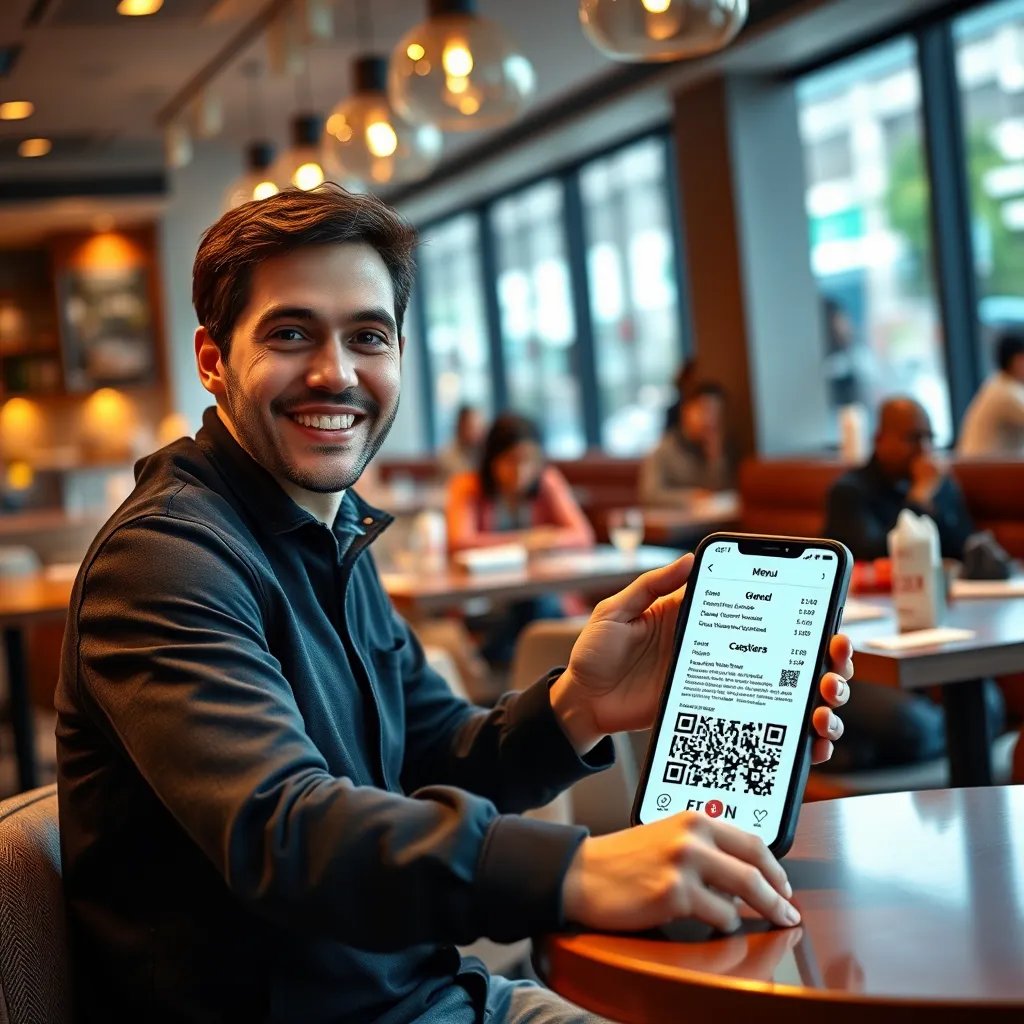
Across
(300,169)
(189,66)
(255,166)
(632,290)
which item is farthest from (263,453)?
(632,290)

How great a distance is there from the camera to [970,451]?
649 cm

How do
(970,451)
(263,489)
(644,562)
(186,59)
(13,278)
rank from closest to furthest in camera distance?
(263,489)
(644,562)
(970,451)
(186,59)
(13,278)

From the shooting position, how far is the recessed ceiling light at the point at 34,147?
1021 cm

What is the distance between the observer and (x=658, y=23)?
2.73m

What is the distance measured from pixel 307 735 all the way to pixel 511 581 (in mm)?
3014

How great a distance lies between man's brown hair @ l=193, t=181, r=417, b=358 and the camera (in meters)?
1.36


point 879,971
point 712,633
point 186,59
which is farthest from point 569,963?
point 186,59

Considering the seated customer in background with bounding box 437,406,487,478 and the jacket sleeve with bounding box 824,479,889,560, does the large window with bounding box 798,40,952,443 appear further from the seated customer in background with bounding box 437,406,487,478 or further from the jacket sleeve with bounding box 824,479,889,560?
the jacket sleeve with bounding box 824,479,889,560

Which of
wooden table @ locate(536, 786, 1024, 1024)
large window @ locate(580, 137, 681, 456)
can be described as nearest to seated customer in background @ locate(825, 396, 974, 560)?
wooden table @ locate(536, 786, 1024, 1024)

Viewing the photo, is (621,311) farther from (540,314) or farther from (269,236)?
(269,236)

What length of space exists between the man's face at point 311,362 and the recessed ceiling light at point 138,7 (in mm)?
5832

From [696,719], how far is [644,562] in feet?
10.8

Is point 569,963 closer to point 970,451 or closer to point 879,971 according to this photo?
point 879,971

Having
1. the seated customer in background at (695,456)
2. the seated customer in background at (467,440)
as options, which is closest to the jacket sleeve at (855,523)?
the seated customer in background at (695,456)
